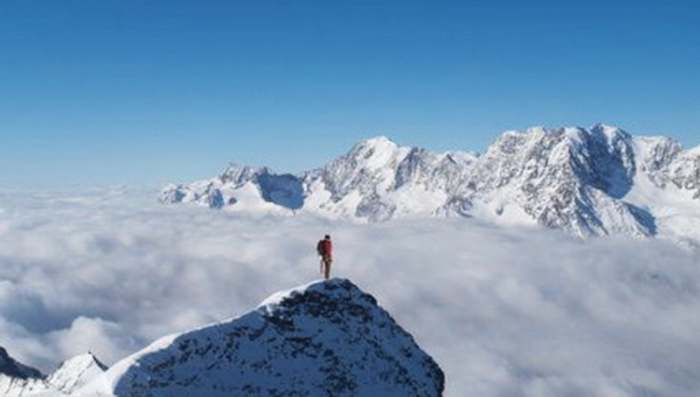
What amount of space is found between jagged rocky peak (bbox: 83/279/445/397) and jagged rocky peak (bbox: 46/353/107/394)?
1173 inches

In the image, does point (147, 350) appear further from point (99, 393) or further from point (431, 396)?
point (431, 396)

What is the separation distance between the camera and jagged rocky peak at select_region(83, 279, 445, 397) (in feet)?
217

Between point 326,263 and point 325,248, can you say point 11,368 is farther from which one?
point 325,248

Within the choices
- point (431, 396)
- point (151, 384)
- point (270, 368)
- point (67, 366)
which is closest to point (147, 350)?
point (151, 384)

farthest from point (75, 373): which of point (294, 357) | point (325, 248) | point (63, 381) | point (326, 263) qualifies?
point (325, 248)

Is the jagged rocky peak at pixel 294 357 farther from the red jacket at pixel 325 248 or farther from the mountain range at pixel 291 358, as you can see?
the red jacket at pixel 325 248

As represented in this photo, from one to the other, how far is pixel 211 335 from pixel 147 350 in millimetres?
6310

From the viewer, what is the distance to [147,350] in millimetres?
68188

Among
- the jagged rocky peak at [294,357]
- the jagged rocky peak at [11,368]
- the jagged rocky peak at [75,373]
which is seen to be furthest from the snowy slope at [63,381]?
the jagged rocky peak at [294,357]

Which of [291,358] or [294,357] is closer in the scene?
[291,358]

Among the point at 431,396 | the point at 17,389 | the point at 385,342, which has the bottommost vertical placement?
the point at 17,389

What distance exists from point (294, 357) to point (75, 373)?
4120cm

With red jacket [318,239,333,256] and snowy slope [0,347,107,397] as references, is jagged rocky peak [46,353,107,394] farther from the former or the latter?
red jacket [318,239,333,256]

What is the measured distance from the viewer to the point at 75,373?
10256cm
